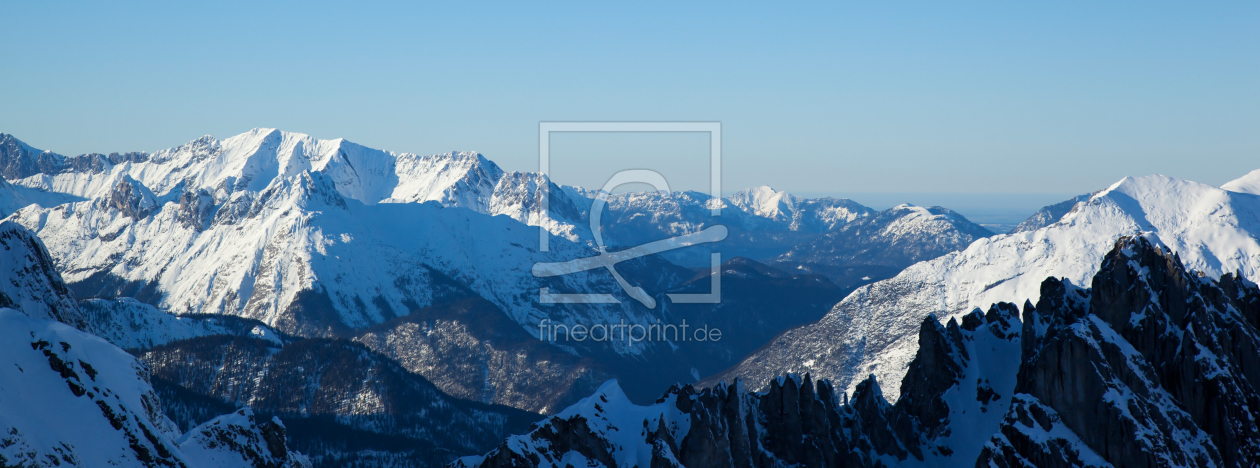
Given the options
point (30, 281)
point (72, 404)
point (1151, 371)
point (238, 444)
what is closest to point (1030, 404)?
point (1151, 371)

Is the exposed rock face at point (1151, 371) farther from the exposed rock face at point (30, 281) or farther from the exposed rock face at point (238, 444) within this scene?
the exposed rock face at point (30, 281)

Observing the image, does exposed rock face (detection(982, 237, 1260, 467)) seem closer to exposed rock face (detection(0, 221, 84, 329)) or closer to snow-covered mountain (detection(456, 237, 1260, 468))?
snow-covered mountain (detection(456, 237, 1260, 468))

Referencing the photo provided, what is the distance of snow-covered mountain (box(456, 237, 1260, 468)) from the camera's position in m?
68.1

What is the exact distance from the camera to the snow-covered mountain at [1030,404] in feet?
223

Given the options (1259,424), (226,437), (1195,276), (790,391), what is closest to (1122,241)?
(1195,276)

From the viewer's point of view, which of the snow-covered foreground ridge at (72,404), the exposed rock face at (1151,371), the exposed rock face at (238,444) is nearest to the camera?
the snow-covered foreground ridge at (72,404)

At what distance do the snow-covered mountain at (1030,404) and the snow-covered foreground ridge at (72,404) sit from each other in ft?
98.7

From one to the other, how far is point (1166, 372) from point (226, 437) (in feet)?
292

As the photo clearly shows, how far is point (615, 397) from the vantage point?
102m

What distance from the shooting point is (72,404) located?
68125 millimetres

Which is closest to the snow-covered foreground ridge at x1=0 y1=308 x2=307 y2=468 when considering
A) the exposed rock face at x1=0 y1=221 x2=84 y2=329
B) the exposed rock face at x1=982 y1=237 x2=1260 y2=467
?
the exposed rock face at x1=0 y1=221 x2=84 y2=329

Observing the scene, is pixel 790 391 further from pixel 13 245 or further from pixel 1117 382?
pixel 13 245

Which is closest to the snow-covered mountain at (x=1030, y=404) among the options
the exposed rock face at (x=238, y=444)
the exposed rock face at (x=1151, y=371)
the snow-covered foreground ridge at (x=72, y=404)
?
the exposed rock face at (x=1151, y=371)

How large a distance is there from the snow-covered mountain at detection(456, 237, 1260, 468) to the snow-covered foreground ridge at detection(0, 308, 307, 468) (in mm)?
30093
